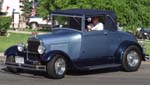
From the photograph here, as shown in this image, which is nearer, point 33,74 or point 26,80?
point 26,80

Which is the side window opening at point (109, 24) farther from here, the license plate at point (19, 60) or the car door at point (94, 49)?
the license plate at point (19, 60)

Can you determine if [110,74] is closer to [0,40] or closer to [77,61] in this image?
[77,61]

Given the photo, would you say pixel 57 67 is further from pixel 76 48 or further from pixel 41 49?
pixel 76 48

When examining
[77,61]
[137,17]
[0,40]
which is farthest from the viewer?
[137,17]

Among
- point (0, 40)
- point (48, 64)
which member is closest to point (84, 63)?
point (48, 64)

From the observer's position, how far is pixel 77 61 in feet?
44.5

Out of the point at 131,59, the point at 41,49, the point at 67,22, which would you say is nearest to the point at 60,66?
the point at 41,49

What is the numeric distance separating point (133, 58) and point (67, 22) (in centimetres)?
225

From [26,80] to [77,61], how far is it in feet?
5.42

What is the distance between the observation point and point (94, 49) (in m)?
14.0

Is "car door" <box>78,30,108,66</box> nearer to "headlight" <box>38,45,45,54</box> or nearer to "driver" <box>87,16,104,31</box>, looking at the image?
"driver" <box>87,16,104,31</box>

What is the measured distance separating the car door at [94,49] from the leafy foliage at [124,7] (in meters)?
25.7

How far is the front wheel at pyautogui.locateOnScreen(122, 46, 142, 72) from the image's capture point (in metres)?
14.5

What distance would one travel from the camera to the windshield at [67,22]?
45.8 ft
